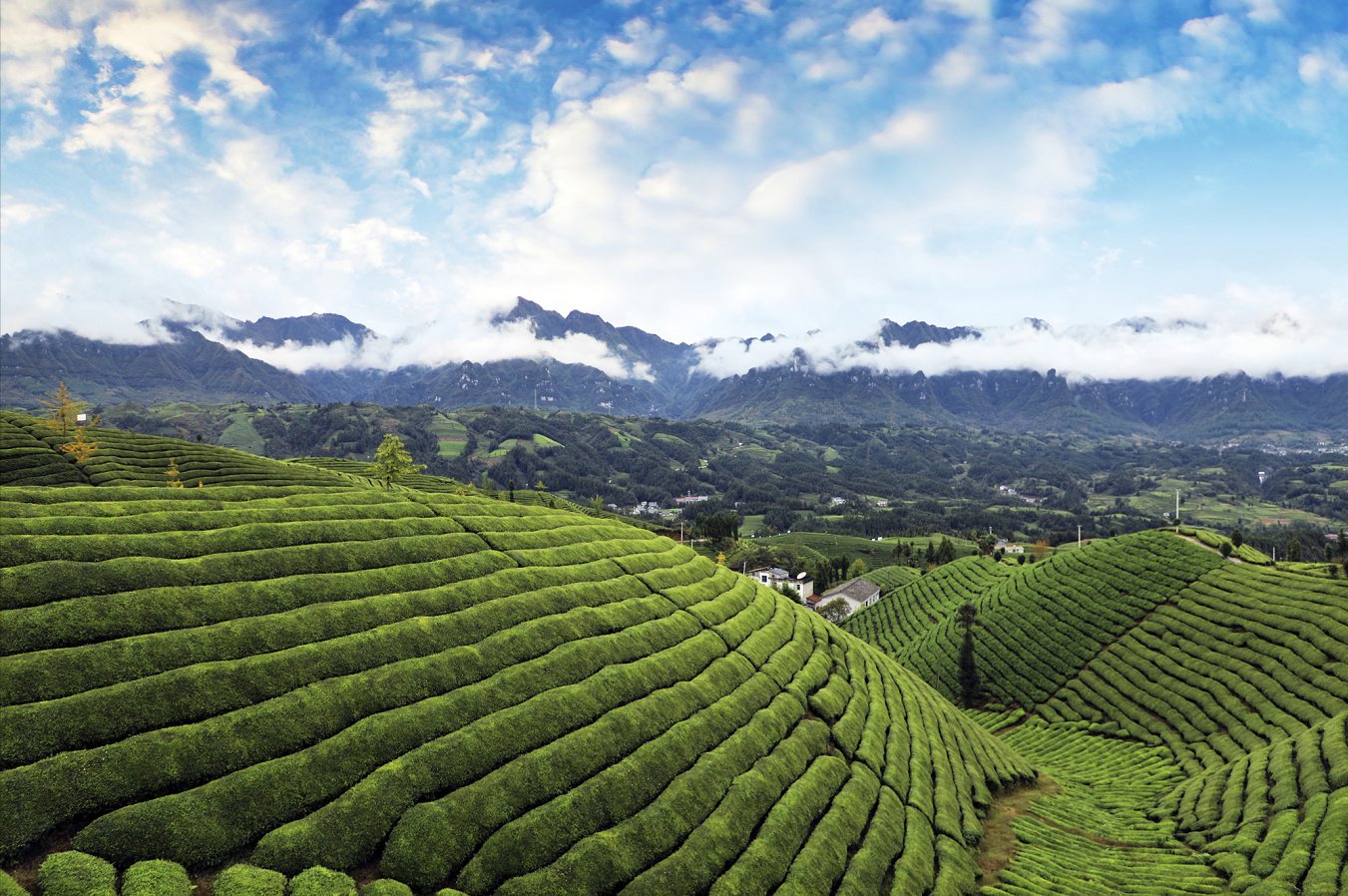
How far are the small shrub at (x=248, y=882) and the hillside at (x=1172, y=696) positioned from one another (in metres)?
39.9

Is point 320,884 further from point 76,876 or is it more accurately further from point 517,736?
point 517,736

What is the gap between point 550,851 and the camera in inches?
1099

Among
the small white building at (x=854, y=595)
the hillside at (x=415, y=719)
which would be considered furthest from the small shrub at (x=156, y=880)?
the small white building at (x=854, y=595)

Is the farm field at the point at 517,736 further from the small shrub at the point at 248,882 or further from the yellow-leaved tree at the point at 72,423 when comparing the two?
the yellow-leaved tree at the point at 72,423

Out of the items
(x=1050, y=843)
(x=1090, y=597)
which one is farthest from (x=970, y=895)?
(x=1090, y=597)

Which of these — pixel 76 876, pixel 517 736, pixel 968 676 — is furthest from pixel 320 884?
pixel 968 676

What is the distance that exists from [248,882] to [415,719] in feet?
31.8

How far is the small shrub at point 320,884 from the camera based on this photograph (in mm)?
22000

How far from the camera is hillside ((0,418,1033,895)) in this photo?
2445 centimetres

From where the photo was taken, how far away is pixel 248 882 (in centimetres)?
2153

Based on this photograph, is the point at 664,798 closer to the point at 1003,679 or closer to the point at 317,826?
the point at 317,826

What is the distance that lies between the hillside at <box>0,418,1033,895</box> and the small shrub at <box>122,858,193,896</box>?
36.5 inches

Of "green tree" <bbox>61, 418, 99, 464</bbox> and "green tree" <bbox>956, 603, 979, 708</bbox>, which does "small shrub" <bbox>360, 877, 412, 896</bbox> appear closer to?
"green tree" <bbox>61, 418, 99, 464</bbox>

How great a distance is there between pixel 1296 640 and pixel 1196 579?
24.5 metres
